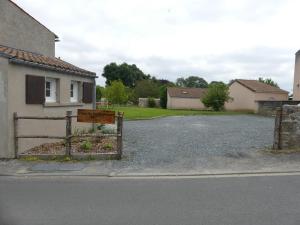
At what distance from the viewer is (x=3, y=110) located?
1035cm

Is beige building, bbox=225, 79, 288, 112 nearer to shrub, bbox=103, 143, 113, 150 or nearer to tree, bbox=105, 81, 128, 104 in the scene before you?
tree, bbox=105, 81, 128, 104

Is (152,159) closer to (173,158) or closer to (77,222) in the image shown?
(173,158)

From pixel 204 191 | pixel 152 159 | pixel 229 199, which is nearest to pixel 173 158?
pixel 152 159

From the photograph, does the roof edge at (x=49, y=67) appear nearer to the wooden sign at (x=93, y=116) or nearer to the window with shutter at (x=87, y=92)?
the window with shutter at (x=87, y=92)

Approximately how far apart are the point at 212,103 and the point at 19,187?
42919 millimetres

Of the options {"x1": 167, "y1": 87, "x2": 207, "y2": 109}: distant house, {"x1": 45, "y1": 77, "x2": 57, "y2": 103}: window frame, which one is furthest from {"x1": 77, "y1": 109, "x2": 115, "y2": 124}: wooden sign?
{"x1": 167, "y1": 87, "x2": 207, "y2": 109}: distant house

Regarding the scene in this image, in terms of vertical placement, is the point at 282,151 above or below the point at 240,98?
below

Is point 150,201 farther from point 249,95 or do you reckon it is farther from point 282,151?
point 249,95

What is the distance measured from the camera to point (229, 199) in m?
6.43

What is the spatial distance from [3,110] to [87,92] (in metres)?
6.65

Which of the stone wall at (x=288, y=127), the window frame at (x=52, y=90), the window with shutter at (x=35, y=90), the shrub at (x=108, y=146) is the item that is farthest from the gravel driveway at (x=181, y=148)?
the window with shutter at (x=35, y=90)

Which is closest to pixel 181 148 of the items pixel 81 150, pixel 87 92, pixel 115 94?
pixel 81 150

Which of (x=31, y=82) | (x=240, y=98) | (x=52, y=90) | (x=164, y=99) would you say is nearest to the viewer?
(x=31, y=82)

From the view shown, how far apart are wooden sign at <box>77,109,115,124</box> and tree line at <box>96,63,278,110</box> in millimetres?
38392
